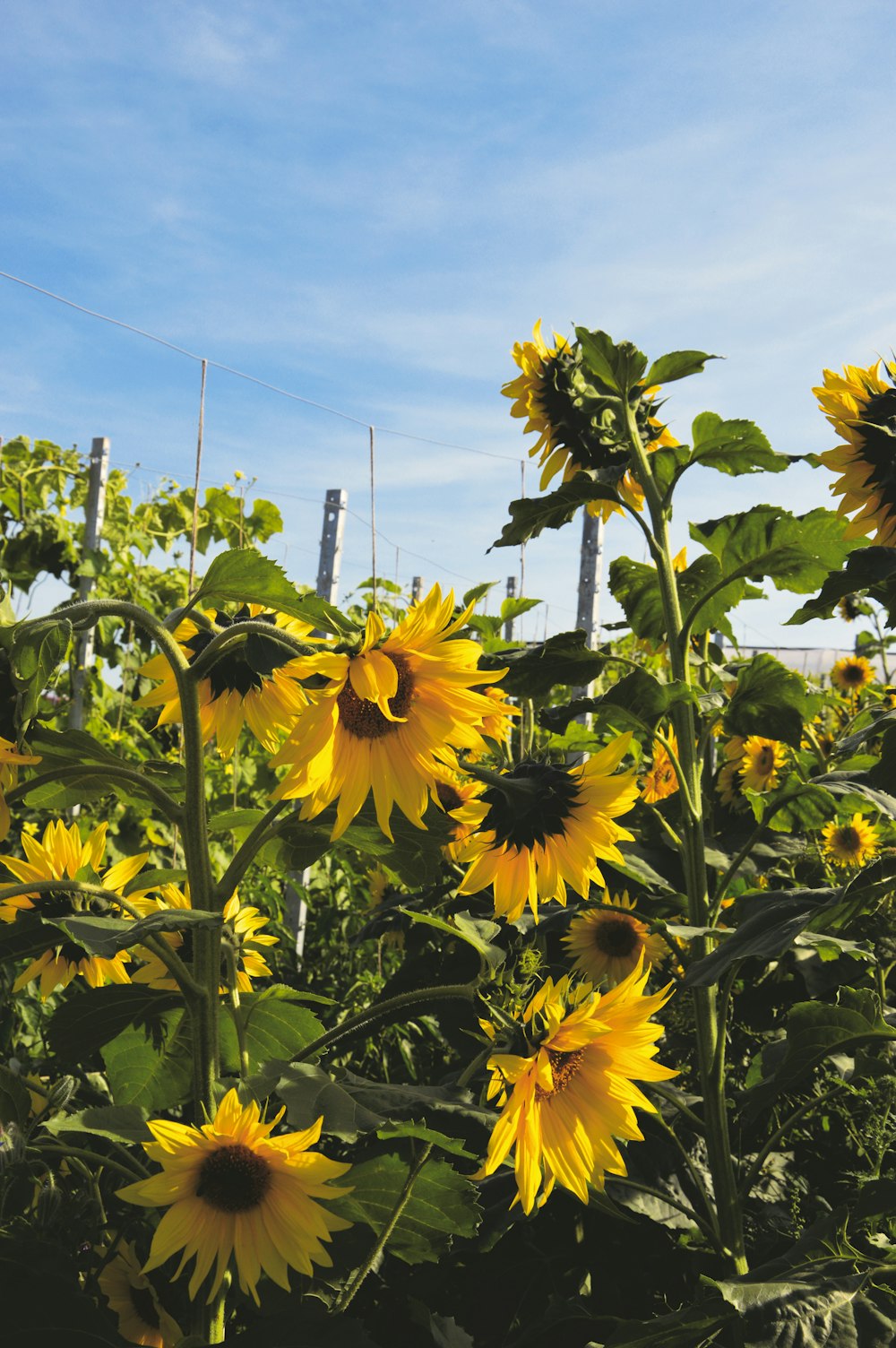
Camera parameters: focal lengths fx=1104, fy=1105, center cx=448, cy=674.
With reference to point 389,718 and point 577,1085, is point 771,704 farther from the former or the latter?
point 389,718

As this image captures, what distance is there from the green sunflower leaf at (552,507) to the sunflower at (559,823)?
673 millimetres

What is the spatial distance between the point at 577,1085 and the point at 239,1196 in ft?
1.02

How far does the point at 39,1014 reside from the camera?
2189mm

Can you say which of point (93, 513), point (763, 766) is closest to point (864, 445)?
point (763, 766)

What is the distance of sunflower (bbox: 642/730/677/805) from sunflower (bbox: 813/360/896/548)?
2.41ft

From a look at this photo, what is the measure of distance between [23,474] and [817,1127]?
9.37 ft

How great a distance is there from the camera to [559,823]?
3.22 ft

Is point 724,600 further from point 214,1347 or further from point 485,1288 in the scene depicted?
point 214,1347

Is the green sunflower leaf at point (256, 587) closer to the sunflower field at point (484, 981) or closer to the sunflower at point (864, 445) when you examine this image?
the sunflower field at point (484, 981)

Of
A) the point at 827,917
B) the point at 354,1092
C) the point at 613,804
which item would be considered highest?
the point at 613,804

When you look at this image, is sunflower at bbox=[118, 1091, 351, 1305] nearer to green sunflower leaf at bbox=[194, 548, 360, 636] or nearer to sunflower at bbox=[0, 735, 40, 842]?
sunflower at bbox=[0, 735, 40, 842]

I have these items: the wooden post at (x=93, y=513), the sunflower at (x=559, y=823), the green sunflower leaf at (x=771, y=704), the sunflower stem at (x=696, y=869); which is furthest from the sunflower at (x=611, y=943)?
the wooden post at (x=93, y=513)

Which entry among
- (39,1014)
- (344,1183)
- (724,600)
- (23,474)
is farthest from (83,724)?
(344,1183)

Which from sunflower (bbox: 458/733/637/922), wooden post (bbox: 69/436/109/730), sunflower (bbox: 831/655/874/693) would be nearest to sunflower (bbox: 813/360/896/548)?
sunflower (bbox: 458/733/637/922)
